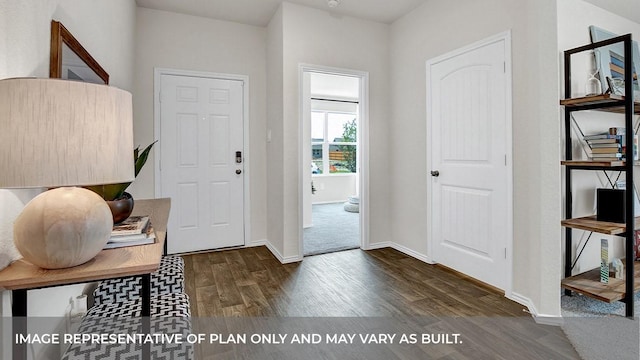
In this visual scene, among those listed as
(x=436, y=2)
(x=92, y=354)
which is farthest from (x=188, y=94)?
(x=92, y=354)

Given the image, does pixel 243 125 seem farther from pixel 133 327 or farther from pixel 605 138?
pixel 605 138

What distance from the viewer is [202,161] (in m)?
3.64

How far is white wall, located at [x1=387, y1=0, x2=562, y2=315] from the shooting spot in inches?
78.9

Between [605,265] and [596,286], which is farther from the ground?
[605,265]

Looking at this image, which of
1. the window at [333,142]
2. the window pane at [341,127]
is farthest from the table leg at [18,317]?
the window pane at [341,127]

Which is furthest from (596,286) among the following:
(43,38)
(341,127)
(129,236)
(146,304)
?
(341,127)

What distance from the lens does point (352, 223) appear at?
5.30 metres

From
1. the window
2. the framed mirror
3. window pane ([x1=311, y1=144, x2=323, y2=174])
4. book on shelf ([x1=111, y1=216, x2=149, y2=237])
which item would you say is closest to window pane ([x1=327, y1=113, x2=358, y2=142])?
the window

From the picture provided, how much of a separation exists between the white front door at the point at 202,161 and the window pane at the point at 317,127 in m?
3.88

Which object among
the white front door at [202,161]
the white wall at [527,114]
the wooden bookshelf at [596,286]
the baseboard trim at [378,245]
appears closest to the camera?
the white wall at [527,114]

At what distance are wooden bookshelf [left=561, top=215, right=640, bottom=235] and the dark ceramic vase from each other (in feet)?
8.94

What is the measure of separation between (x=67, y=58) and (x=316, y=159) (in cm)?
642

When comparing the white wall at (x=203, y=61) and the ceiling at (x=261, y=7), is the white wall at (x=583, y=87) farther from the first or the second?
the white wall at (x=203, y=61)

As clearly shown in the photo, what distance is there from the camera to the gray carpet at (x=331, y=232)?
3.84m
